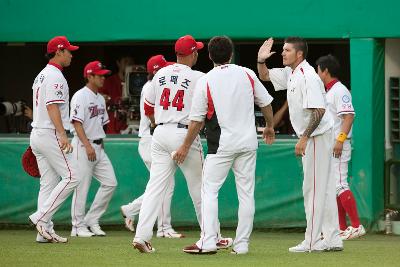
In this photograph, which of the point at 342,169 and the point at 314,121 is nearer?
the point at 314,121

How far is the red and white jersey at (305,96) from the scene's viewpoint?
10562 millimetres

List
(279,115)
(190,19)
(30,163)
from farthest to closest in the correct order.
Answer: (279,115) < (190,19) < (30,163)

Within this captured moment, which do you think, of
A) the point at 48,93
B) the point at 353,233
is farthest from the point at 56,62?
the point at 353,233

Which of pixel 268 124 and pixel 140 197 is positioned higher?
pixel 268 124

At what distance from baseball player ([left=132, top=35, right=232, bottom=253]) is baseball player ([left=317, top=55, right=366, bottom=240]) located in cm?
246

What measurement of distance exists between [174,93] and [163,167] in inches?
28.3

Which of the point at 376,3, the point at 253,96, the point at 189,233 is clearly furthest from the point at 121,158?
the point at 253,96

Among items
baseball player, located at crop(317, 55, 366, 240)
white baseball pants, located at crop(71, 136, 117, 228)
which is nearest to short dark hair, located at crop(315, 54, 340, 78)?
baseball player, located at crop(317, 55, 366, 240)

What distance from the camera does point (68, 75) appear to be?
17938 mm

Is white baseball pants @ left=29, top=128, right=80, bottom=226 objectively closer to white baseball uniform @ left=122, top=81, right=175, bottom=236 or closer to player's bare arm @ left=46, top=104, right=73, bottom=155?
player's bare arm @ left=46, top=104, right=73, bottom=155

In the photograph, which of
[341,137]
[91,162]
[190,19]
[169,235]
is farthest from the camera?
[190,19]

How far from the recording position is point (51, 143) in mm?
12344

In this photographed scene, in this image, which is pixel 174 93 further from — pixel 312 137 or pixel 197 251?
pixel 197 251

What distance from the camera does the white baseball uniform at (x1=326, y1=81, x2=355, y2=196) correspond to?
13039 mm
